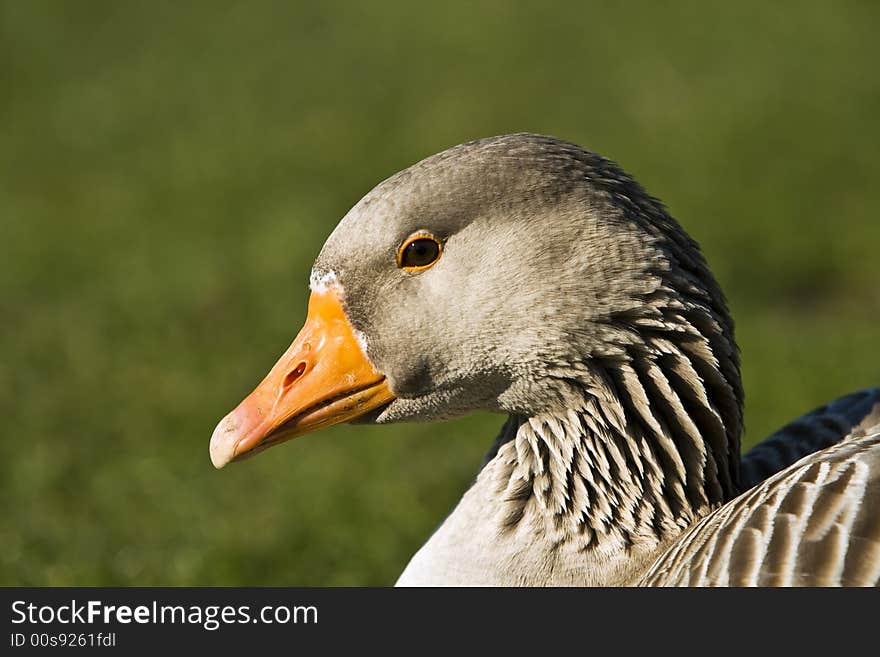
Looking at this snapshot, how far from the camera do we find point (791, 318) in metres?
7.94

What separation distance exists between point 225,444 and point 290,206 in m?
6.53

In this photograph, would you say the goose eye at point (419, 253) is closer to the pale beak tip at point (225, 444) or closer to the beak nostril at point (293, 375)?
the beak nostril at point (293, 375)

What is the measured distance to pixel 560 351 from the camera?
3383mm

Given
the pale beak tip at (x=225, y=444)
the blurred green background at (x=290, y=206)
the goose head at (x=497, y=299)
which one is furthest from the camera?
the blurred green background at (x=290, y=206)

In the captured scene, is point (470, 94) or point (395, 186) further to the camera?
point (470, 94)

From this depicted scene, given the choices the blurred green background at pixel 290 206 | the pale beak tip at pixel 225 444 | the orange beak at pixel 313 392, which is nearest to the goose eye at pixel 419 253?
the orange beak at pixel 313 392

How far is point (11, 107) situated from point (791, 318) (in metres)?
9.15

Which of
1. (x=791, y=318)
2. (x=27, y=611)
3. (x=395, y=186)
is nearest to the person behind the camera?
(x=395, y=186)

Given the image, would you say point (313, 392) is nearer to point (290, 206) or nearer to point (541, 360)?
point (541, 360)

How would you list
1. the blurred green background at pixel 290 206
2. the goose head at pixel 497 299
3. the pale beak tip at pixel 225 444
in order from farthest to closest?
the blurred green background at pixel 290 206 → the pale beak tip at pixel 225 444 → the goose head at pixel 497 299

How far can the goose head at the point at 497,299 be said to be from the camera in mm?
3338

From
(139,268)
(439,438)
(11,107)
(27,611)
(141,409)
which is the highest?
(11,107)

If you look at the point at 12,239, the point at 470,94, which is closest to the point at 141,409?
the point at 12,239

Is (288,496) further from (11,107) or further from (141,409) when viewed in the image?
(11,107)
